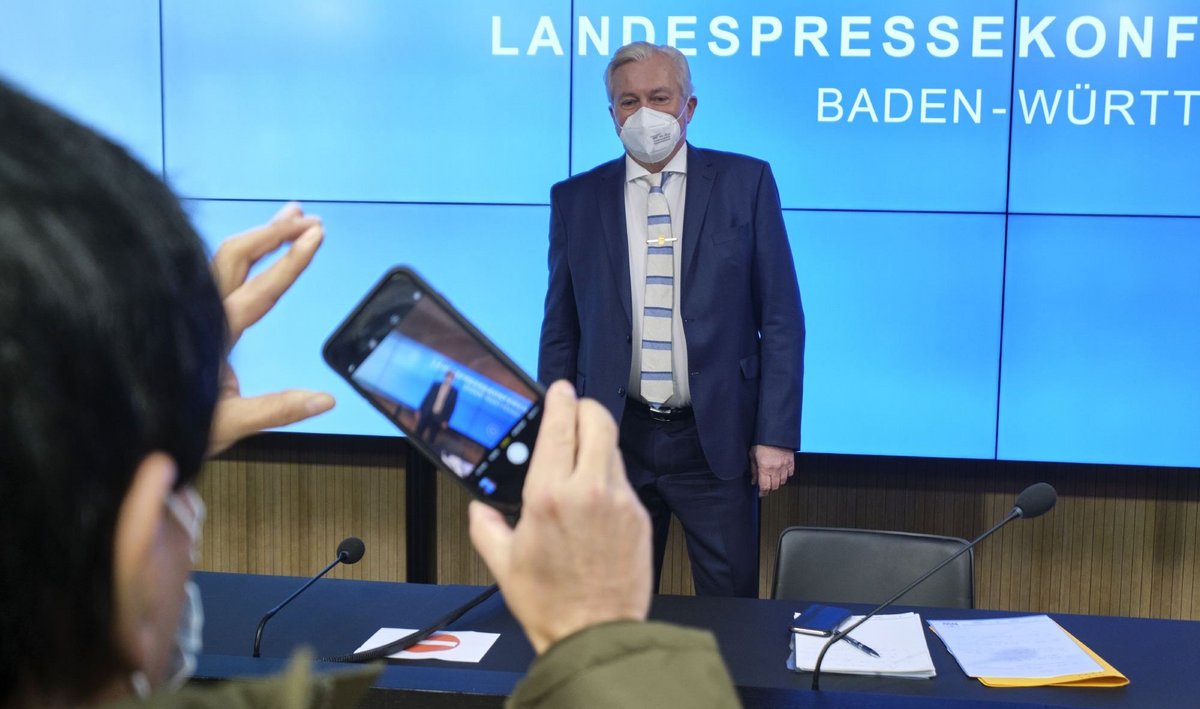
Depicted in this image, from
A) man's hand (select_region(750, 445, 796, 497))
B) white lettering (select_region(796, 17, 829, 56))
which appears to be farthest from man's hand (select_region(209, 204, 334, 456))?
white lettering (select_region(796, 17, 829, 56))

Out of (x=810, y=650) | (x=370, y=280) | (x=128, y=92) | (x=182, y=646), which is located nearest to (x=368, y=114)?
(x=370, y=280)

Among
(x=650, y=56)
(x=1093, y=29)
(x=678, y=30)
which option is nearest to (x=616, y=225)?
(x=650, y=56)

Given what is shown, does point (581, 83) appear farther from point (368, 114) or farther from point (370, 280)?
point (370, 280)

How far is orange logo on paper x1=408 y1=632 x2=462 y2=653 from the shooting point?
1.68 m

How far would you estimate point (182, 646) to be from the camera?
1.91 ft

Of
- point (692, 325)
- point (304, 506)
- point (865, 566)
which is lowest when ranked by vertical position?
point (304, 506)

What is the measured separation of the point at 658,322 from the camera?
274 cm

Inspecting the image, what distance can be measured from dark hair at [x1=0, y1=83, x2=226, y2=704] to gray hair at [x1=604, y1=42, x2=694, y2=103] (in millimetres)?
2453

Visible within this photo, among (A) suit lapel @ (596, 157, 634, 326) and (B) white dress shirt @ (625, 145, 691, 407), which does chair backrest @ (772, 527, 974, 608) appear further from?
(A) suit lapel @ (596, 157, 634, 326)

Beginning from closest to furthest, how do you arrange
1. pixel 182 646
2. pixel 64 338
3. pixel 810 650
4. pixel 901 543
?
pixel 64 338 < pixel 182 646 < pixel 810 650 < pixel 901 543

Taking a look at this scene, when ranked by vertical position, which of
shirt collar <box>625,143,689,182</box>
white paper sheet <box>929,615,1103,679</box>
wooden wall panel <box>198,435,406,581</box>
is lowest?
wooden wall panel <box>198,435,406,581</box>

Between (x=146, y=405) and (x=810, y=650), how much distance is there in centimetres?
144

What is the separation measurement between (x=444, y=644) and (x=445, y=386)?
33.1 inches

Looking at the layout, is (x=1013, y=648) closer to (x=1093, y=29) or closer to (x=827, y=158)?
(x=827, y=158)
